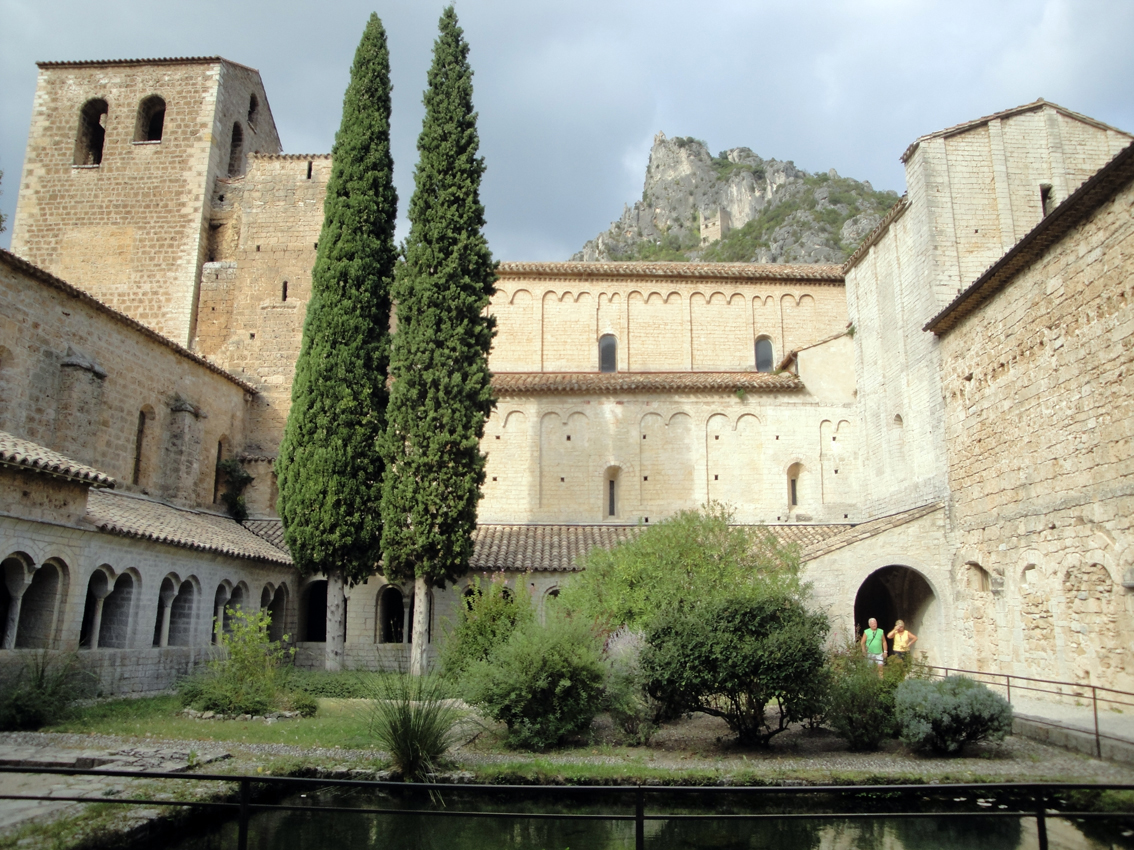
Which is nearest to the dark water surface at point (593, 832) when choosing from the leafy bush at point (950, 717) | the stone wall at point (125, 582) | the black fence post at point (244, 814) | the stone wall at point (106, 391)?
the leafy bush at point (950, 717)

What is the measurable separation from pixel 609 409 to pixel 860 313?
785 cm

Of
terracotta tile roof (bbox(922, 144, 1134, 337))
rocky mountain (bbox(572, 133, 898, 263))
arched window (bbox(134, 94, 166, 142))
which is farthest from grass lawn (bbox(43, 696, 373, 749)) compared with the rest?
rocky mountain (bbox(572, 133, 898, 263))

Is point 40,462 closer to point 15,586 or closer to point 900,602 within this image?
point 15,586

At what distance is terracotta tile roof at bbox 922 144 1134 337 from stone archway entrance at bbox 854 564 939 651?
6.02m

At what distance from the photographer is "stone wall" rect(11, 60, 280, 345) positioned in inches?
997

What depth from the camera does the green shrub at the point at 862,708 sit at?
36.8ft

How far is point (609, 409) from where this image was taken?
79.1ft

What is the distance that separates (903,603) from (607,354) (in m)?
12.4

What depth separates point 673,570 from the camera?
15367 mm

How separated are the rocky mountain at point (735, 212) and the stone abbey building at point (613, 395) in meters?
37.9

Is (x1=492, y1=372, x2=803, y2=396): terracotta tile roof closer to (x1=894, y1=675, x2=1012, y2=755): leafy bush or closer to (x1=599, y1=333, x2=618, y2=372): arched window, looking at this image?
(x1=599, y1=333, x2=618, y2=372): arched window

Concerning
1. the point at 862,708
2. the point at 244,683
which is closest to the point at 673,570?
the point at 862,708

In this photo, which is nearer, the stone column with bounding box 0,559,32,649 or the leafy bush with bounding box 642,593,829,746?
the leafy bush with bounding box 642,593,829,746

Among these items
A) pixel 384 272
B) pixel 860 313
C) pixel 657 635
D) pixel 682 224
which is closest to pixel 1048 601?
pixel 657 635
